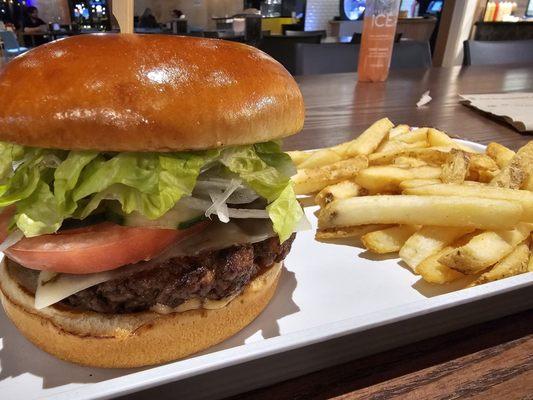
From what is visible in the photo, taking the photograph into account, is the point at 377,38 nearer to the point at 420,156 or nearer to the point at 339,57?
the point at 339,57

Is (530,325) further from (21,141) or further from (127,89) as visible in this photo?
(21,141)

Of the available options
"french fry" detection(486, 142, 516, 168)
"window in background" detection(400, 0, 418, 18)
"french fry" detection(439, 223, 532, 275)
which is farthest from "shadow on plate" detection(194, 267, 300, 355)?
"window in background" detection(400, 0, 418, 18)

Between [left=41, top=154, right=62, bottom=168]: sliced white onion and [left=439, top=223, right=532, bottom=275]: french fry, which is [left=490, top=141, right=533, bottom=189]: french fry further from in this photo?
[left=41, top=154, right=62, bottom=168]: sliced white onion

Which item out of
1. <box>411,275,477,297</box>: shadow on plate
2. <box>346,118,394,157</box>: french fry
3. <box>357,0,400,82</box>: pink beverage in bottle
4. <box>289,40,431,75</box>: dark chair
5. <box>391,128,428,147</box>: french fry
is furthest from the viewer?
<box>289,40,431,75</box>: dark chair

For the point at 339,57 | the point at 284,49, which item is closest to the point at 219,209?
the point at 284,49

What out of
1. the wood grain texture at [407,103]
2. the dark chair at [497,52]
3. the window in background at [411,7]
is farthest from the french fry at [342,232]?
the window in background at [411,7]

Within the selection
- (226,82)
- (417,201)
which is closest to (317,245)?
(417,201)

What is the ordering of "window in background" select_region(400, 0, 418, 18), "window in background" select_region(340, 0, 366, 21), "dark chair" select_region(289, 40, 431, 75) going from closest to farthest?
"dark chair" select_region(289, 40, 431, 75) → "window in background" select_region(340, 0, 366, 21) → "window in background" select_region(400, 0, 418, 18)
